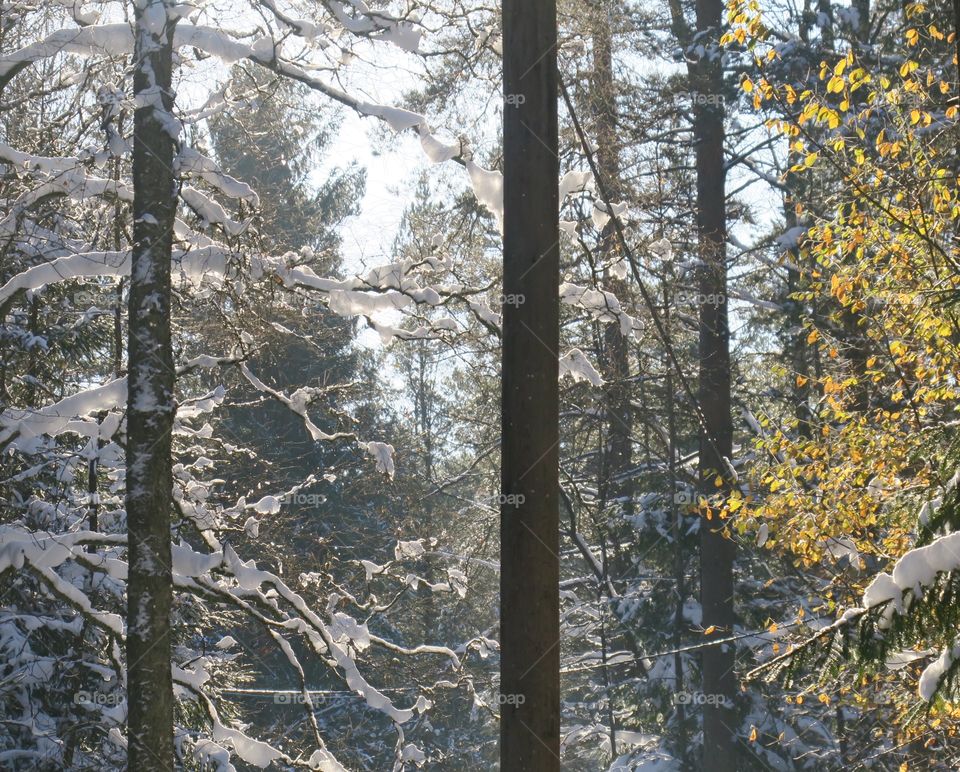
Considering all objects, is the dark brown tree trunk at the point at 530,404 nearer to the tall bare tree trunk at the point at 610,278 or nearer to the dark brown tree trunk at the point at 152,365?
the dark brown tree trunk at the point at 152,365

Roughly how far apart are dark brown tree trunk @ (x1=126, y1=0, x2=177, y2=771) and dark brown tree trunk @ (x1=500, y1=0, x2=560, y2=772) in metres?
2.80

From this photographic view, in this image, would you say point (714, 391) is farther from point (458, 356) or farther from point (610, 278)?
point (458, 356)

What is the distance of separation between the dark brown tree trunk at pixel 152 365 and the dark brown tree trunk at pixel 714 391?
9.59 metres

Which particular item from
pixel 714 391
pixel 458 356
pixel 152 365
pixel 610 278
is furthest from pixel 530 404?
pixel 714 391

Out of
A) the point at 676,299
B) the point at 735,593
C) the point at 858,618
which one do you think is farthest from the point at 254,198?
the point at 735,593

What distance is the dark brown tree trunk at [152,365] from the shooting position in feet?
20.2

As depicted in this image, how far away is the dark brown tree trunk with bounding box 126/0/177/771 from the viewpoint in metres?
6.14

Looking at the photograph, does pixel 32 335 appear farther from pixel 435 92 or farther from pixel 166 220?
pixel 435 92

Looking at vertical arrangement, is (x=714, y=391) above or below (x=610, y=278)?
below

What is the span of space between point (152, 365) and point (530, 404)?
3074 millimetres

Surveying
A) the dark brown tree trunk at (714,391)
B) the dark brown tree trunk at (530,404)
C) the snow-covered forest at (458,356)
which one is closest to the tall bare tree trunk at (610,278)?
the snow-covered forest at (458,356)

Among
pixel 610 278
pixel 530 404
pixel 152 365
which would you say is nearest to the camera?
pixel 530 404

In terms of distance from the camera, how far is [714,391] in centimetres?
1532

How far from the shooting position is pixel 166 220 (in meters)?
6.30
